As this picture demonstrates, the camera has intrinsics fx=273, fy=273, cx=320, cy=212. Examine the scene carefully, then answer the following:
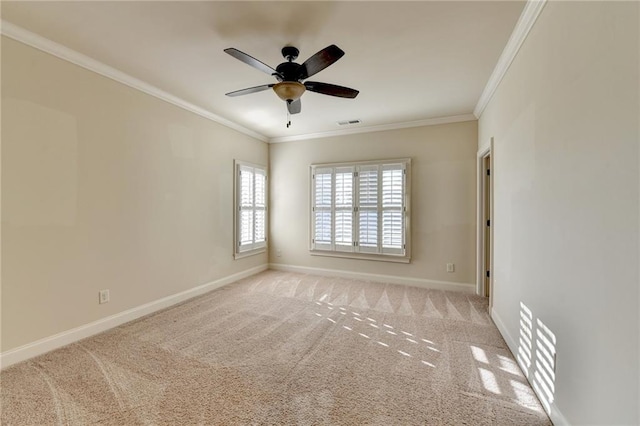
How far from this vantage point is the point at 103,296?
2.82 metres

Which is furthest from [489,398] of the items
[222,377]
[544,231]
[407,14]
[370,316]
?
[407,14]

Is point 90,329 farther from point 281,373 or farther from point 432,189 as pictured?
point 432,189

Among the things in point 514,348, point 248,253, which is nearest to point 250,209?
point 248,253

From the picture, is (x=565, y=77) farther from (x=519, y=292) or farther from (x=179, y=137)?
(x=179, y=137)

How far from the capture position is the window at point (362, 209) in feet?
14.7

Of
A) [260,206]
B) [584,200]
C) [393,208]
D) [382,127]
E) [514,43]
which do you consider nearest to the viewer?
[584,200]

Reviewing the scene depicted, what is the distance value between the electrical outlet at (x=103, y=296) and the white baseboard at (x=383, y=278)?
2.98 metres

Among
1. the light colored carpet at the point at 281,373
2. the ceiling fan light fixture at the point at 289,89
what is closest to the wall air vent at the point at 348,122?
the ceiling fan light fixture at the point at 289,89

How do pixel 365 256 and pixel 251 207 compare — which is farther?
pixel 251 207

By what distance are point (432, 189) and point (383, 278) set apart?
5.53 ft

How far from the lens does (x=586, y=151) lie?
1369 mm

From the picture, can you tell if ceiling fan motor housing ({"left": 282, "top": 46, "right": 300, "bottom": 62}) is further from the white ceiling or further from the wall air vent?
the wall air vent

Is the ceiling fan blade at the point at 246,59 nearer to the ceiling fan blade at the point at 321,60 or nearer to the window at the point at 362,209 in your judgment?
the ceiling fan blade at the point at 321,60

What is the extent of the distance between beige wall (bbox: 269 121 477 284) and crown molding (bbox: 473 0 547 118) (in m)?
0.96
